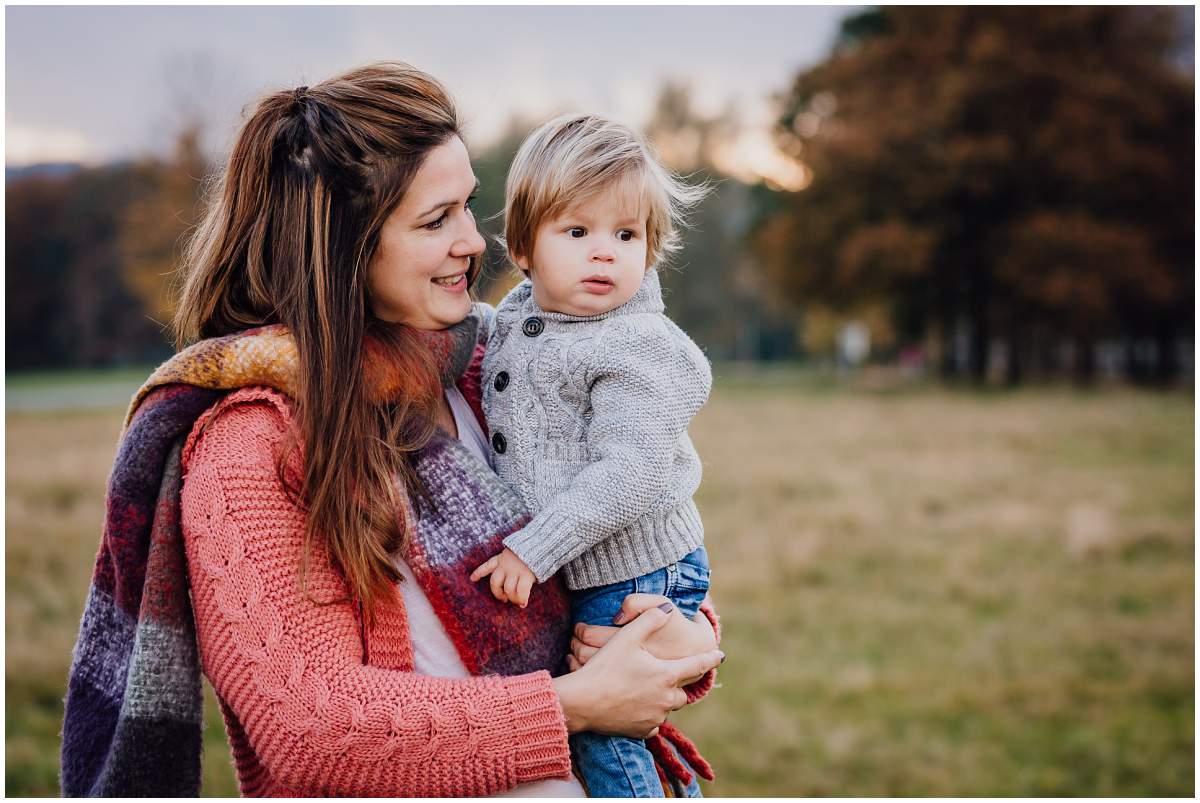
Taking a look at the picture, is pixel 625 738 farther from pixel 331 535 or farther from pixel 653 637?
pixel 331 535

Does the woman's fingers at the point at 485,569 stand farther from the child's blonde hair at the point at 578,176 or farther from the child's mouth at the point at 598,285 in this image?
the child's blonde hair at the point at 578,176

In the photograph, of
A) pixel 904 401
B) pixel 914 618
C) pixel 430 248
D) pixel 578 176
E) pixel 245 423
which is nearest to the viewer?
pixel 245 423

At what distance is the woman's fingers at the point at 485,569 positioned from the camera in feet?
6.11

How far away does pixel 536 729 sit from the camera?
1771mm

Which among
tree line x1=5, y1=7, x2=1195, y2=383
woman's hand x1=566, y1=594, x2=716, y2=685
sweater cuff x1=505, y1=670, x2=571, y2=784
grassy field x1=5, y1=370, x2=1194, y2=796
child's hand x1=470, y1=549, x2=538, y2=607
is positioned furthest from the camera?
tree line x1=5, y1=7, x2=1195, y2=383

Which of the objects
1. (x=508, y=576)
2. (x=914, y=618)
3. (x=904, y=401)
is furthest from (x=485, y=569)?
(x=904, y=401)

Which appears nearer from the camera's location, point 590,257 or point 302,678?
point 302,678

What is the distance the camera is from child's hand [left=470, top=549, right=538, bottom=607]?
1.86 metres

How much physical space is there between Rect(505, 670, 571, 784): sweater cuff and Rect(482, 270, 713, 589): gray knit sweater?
27 centimetres

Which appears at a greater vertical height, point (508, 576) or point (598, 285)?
point (598, 285)

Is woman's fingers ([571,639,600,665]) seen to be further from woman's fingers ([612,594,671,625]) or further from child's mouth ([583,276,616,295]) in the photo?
child's mouth ([583,276,616,295])

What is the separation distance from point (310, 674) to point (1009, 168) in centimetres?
2552

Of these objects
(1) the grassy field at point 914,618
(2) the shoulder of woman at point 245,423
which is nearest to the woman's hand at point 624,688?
(2) the shoulder of woman at point 245,423

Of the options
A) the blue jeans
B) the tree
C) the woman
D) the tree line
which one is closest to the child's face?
the woman
